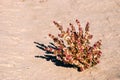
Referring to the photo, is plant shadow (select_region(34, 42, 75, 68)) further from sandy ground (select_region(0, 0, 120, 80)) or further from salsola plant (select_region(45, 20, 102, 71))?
salsola plant (select_region(45, 20, 102, 71))

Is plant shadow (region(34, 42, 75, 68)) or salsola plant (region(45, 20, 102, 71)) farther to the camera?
plant shadow (region(34, 42, 75, 68))

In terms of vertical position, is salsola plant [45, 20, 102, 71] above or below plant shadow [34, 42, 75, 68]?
above

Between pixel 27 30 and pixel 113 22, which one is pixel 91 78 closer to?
pixel 113 22

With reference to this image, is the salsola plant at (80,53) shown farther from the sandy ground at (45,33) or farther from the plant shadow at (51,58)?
the plant shadow at (51,58)

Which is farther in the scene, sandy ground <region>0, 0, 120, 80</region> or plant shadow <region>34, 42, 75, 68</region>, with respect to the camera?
plant shadow <region>34, 42, 75, 68</region>

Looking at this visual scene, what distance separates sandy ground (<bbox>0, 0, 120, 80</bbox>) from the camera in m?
6.94

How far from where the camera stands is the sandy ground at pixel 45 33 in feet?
22.8

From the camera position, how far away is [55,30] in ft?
33.8

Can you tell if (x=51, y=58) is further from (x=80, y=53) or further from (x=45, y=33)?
(x=45, y=33)

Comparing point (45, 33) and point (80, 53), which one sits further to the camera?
point (45, 33)

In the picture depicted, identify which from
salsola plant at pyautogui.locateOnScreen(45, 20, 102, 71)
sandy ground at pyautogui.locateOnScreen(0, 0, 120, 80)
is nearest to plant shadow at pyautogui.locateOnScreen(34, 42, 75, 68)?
sandy ground at pyautogui.locateOnScreen(0, 0, 120, 80)

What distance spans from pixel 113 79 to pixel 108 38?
262cm

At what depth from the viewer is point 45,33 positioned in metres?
10.1

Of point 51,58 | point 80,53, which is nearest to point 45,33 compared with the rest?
point 51,58
